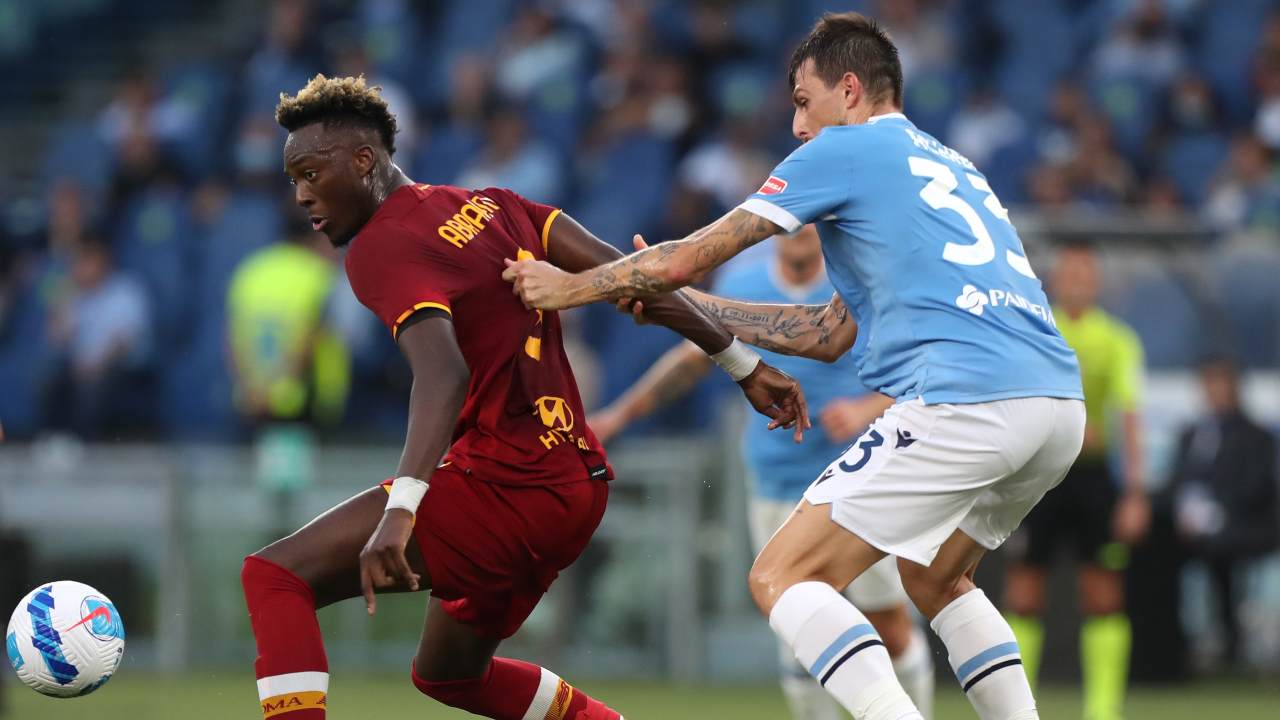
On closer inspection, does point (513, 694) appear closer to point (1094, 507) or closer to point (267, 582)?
point (267, 582)

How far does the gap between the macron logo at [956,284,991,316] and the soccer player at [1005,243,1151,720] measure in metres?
4.67

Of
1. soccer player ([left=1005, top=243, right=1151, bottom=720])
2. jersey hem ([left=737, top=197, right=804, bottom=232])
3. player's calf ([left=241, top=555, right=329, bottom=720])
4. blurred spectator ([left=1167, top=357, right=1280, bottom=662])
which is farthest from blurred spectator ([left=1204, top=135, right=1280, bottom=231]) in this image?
player's calf ([left=241, top=555, right=329, bottom=720])

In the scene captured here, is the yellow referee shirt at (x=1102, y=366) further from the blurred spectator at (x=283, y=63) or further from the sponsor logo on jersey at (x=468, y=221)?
the blurred spectator at (x=283, y=63)

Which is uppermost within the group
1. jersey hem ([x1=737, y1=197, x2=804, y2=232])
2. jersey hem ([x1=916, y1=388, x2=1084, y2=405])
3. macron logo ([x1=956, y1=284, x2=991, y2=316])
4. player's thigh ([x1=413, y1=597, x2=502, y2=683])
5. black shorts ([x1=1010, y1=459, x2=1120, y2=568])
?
jersey hem ([x1=737, y1=197, x2=804, y2=232])

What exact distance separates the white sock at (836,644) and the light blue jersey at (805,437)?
2.35 metres

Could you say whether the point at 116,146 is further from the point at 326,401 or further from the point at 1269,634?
the point at 1269,634

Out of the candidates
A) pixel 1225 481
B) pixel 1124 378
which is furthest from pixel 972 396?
pixel 1225 481

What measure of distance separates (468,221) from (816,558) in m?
1.43

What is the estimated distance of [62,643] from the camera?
5.70 metres

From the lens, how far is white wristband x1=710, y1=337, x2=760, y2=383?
Answer: 571 centimetres

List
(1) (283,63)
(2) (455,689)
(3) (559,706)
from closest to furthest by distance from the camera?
1. (2) (455,689)
2. (3) (559,706)
3. (1) (283,63)

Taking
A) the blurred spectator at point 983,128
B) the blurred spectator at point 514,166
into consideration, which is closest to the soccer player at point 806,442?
the blurred spectator at point 514,166

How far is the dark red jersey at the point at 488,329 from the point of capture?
204 inches

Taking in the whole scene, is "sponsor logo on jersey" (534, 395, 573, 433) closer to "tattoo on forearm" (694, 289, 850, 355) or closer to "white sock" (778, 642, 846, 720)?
"tattoo on forearm" (694, 289, 850, 355)
